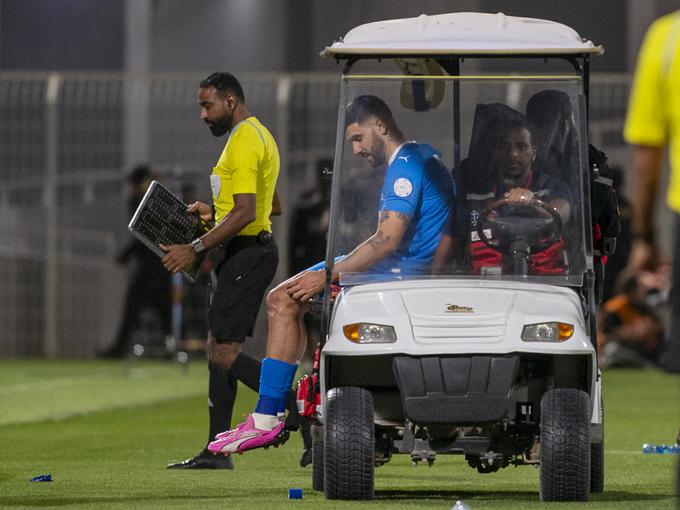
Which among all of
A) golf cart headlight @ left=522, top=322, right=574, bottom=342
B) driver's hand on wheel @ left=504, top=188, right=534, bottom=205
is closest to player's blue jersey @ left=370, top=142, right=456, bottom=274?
driver's hand on wheel @ left=504, top=188, right=534, bottom=205

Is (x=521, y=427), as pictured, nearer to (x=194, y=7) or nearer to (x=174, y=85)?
(x=174, y=85)

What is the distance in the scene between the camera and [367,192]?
26.8ft

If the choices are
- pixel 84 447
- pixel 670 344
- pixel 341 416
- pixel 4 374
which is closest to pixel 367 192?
pixel 341 416

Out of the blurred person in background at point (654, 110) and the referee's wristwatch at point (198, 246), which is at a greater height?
the blurred person in background at point (654, 110)

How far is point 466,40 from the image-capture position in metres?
8.07

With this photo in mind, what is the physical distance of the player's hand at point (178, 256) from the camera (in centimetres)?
966

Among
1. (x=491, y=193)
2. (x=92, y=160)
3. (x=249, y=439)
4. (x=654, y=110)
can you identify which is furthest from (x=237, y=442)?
(x=92, y=160)

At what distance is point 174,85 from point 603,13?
6615mm

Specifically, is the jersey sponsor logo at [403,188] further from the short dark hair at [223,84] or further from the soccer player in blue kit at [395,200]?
the short dark hair at [223,84]

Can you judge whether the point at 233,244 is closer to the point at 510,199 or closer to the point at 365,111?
the point at 365,111

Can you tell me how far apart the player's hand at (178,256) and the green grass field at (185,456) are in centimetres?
101

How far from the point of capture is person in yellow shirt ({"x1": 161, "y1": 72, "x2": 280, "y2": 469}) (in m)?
9.69

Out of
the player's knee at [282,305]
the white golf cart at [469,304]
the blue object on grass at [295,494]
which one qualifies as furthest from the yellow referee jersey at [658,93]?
the player's knee at [282,305]

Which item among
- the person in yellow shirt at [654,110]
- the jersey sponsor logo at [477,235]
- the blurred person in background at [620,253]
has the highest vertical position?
the person in yellow shirt at [654,110]
